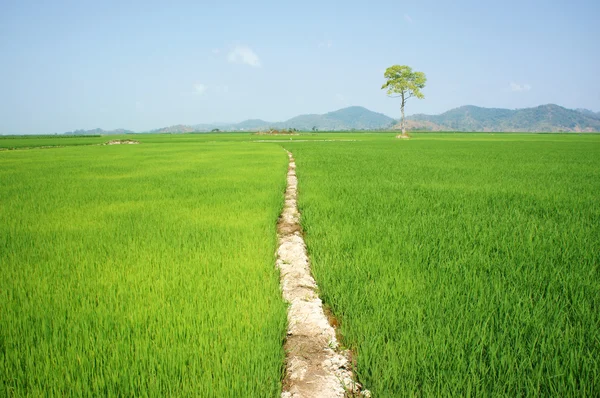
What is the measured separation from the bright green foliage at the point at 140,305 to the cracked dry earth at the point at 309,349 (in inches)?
4.4

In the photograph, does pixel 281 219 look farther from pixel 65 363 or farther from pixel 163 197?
pixel 65 363

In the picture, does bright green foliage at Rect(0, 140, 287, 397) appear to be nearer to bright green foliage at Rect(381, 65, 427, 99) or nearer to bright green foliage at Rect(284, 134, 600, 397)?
bright green foliage at Rect(284, 134, 600, 397)

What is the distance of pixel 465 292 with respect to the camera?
2385mm

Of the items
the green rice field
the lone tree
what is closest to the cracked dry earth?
the green rice field

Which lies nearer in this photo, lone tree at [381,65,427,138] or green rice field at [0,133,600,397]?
green rice field at [0,133,600,397]

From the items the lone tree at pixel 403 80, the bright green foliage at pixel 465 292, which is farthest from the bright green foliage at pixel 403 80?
the bright green foliage at pixel 465 292

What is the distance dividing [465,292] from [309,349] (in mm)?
1366

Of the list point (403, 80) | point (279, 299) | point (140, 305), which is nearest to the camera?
point (140, 305)

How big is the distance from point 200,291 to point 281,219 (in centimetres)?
305

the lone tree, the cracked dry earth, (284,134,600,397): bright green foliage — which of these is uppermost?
the lone tree

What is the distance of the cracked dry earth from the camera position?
1.61 m

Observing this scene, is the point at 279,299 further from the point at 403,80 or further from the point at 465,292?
the point at 403,80

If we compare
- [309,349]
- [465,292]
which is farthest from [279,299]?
[465,292]

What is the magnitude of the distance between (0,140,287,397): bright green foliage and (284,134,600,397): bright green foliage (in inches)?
25.9
